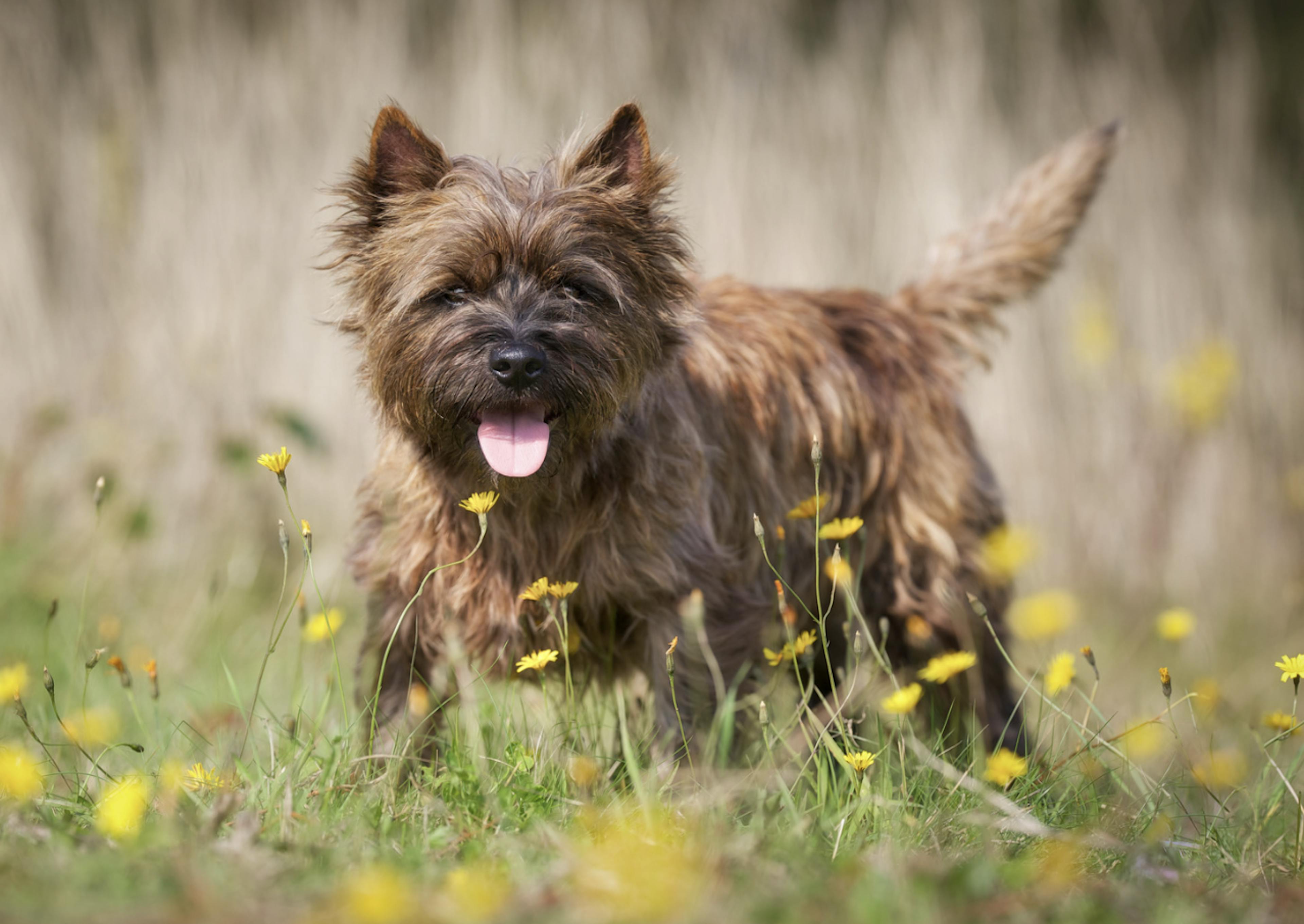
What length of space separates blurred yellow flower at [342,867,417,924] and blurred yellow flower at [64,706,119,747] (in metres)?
1.06

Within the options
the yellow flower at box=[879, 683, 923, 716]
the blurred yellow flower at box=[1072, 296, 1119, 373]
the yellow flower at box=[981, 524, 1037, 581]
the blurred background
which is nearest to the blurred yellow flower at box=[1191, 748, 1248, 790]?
the yellow flower at box=[879, 683, 923, 716]

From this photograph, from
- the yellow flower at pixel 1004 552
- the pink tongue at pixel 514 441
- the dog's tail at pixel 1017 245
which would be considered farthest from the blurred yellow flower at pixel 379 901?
the dog's tail at pixel 1017 245

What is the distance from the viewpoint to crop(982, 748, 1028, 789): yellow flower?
2250mm

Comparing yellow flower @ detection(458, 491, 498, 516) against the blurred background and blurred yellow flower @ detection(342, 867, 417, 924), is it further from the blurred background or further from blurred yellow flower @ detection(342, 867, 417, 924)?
the blurred background

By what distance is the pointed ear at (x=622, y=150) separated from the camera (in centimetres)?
276

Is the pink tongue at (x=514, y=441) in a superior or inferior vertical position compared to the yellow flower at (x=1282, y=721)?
superior

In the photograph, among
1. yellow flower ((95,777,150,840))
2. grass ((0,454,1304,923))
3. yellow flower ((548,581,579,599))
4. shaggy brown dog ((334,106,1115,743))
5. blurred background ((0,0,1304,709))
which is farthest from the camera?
blurred background ((0,0,1304,709))

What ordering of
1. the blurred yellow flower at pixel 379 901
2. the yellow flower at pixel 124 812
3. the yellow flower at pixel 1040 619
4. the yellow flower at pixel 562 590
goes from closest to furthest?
the blurred yellow flower at pixel 379 901
the yellow flower at pixel 124 812
the yellow flower at pixel 562 590
the yellow flower at pixel 1040 619

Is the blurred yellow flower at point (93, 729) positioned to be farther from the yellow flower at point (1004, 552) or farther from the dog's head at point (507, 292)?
the yellow flower at point (1004, 552)

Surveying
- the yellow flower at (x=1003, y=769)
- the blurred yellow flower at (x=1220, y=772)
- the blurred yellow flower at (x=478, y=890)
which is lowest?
the blurred yellow flower at (x=1220, y=772)

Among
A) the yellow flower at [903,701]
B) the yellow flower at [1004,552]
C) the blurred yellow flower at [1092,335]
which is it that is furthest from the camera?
the blurred yellow flower at [1092,335]

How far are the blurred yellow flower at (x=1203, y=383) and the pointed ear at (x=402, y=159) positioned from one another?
4491 mm

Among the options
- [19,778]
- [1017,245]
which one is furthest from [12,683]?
Result: [1017,245]

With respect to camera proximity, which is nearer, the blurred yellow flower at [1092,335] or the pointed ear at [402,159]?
the pointed ear at [402,159]
